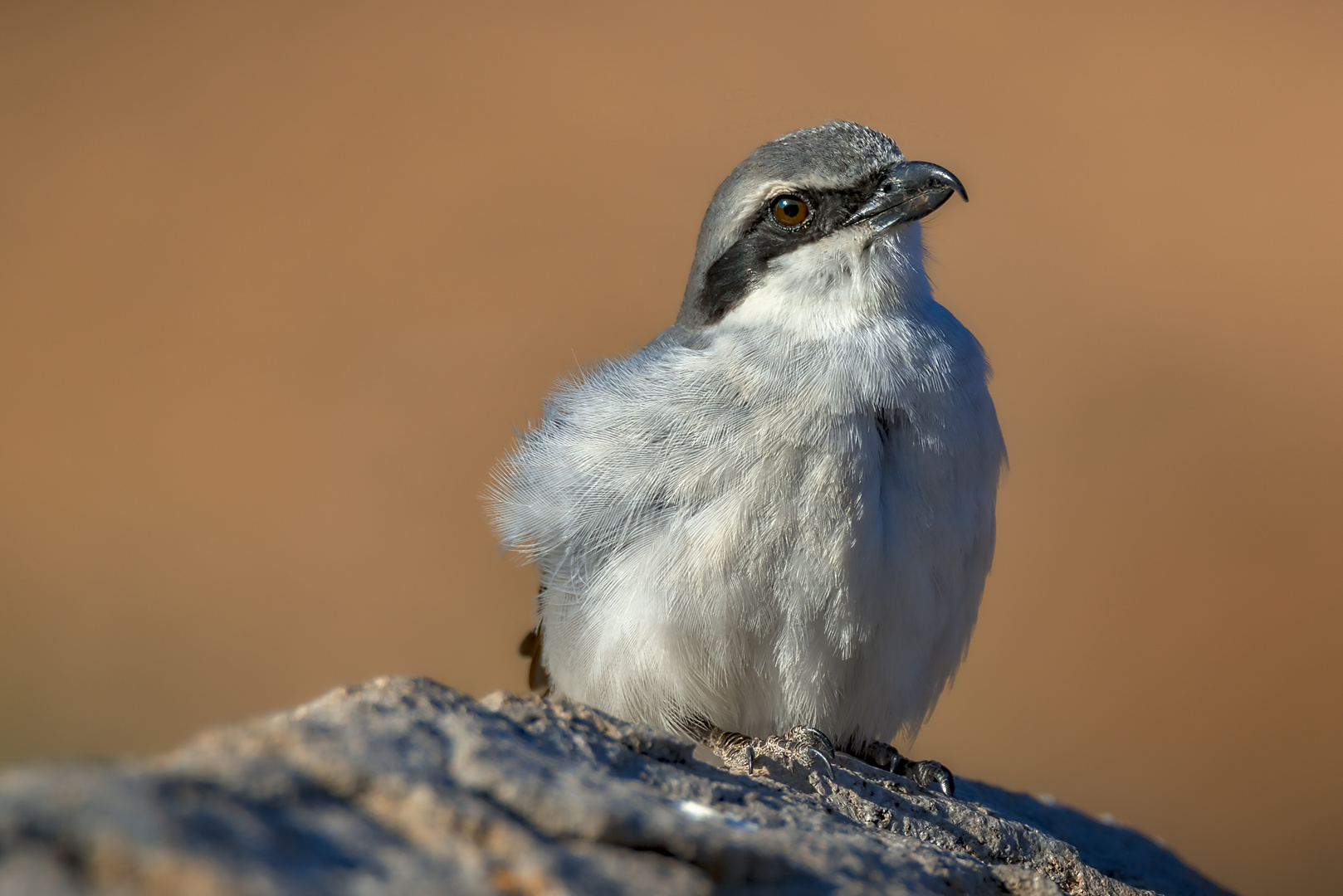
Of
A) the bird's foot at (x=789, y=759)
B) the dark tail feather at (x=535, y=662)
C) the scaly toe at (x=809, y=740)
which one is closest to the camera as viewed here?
the bird's foot at (x=789, y=759)

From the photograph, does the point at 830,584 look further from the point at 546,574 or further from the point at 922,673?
the point at 546,574

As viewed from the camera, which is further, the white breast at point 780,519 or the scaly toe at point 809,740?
the white breast at point 780,519

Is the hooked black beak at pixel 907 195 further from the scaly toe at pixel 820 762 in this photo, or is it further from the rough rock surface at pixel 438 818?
the rough rock surface at pixel 438 818

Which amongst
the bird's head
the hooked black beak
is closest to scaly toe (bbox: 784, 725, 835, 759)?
the bird's head

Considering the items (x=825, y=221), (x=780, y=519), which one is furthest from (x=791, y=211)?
(x=780, y=519)

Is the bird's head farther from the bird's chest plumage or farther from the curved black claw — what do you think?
the curved black claw

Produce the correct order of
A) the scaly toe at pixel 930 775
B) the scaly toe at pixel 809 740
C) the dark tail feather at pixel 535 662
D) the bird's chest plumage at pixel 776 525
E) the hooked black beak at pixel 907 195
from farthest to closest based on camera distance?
the dark tail feather at pixel 535 662
the hooked black beak at pixel 907 195
the scaly toe at pixel 930 775
the bird's chest plumage at pixel 776 525
the scaly toe at pixel 809 740

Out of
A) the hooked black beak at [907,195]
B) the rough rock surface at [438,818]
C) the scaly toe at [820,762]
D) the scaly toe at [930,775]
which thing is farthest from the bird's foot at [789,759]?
the hooked black beak at [907,195]

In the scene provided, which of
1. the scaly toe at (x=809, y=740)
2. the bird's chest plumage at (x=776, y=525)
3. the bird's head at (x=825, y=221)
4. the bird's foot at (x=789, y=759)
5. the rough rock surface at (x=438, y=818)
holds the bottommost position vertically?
the rough rock surface at (x=438, y=818)
